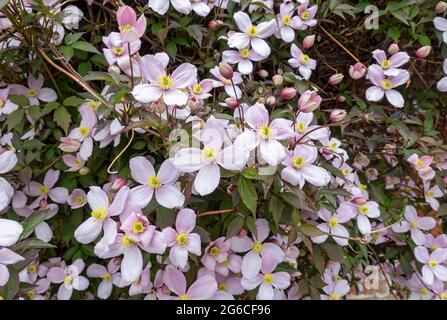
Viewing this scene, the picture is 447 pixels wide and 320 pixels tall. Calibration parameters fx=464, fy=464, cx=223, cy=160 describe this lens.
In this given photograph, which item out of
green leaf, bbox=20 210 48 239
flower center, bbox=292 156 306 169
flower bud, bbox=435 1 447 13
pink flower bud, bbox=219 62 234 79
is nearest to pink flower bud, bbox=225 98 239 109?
pink flower bud, bbox=219 62 234 79

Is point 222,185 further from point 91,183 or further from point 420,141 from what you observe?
point 420,141

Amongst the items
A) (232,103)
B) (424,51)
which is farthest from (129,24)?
(424,51)

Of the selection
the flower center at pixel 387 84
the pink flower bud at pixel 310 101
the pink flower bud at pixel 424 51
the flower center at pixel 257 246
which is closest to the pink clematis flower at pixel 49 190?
the flower center at pixel 257 246

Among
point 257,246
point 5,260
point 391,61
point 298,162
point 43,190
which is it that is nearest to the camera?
point 5,260

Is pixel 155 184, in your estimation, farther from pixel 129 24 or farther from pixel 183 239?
pixel 129 24

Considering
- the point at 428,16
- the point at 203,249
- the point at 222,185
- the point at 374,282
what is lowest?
the point at 374,282

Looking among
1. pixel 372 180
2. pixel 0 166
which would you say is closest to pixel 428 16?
pixel 372 180
